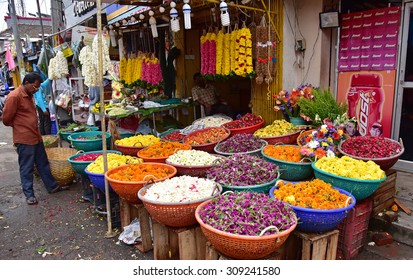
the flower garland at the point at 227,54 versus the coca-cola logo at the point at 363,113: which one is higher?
the flower garland at the point at 227,54

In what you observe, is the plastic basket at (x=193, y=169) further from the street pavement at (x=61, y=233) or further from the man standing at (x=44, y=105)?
the man standing at (x=44, y=105)

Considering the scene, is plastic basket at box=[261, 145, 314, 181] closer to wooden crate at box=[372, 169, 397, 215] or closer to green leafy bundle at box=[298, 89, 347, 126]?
wooden crate at box=[372, 169, 397, 215]

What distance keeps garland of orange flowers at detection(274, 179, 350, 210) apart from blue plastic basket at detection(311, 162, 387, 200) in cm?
16

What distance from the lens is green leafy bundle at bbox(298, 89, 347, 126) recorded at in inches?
187

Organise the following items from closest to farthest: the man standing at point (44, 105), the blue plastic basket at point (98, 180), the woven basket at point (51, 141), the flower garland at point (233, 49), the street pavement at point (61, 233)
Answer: the street pavement at point (61, 233)
the blue plastic basket at point (98, 180)
the flower garland at point (233, 49)
the woven basket at point (51, 141)
the man standing at point (44, 105)

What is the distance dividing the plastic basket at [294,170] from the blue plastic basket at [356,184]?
50 cm

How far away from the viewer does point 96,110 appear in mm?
8039

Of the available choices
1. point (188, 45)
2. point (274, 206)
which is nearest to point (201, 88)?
point (188, 45)

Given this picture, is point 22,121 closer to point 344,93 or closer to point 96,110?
point 96,110

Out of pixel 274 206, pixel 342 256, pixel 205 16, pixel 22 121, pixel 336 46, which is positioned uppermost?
pixel 205 16

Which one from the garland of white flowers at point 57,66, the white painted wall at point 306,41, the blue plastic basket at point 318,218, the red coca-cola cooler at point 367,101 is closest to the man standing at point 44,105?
the garland of white flowers at point 57,66

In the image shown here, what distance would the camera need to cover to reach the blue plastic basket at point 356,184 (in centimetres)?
329

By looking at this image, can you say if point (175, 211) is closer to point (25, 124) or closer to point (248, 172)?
point (248, 172)

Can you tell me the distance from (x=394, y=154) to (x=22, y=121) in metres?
5.60
